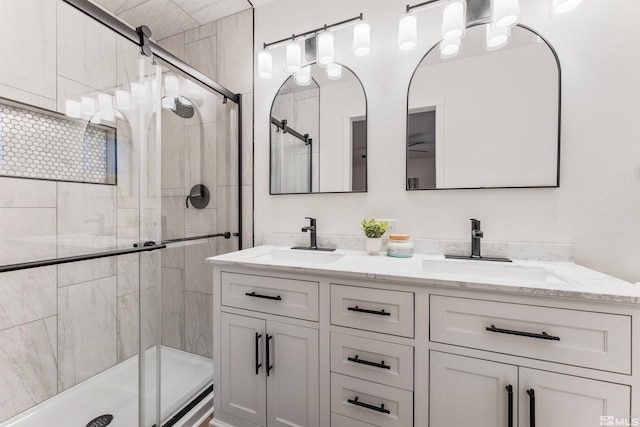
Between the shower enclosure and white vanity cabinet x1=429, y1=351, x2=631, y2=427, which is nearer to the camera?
white vanity cabinet x1=429, y1=351, x2=631, y2=427

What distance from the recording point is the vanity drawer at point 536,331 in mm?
786

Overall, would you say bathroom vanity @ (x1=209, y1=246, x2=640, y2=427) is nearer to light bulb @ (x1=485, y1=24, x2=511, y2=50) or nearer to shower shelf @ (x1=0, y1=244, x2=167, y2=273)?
shower shelf @ (x1=0, y1=244, x2=167, y2=273)

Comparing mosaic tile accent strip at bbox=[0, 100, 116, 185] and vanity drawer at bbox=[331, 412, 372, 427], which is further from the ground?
mosaic tile accent strip at bbox=[0, 100, 116, 185]

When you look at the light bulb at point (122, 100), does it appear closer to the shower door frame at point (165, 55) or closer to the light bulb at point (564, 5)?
the shower door frame at point (165, 55)

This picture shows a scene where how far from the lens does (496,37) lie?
52.2 inches

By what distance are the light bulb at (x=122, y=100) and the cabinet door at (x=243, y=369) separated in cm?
111

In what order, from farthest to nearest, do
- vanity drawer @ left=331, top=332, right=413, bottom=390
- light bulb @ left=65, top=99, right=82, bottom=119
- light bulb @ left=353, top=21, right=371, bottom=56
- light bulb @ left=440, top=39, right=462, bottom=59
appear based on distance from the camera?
light bulb @ left=353, top=21, right=371, bottom=56
light bulb @ left=440, top=39, right=462, bottom=59
light bulb @ left=65, top=99, right=82, bottom=119
vanity drawer @ left=331, top=332, right=413, bottom=390

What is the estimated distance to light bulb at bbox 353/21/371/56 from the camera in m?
1.48

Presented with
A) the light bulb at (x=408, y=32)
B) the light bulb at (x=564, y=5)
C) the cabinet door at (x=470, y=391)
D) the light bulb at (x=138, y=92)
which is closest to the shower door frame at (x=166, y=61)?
the light bulb at (x=138, y=92)

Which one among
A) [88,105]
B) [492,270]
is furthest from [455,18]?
[88,105]

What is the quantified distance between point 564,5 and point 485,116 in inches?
20.4

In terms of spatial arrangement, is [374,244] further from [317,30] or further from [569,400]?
[317,30]

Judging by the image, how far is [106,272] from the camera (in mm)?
1345

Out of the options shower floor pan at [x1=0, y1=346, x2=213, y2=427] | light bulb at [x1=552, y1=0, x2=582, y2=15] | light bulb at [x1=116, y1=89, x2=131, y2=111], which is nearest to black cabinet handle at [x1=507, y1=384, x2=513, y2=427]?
shower floor pan at [x1=0, y1=346, x2=213, y2=427]
